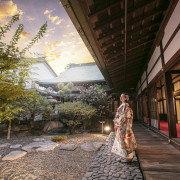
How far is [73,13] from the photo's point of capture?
2.51 metres

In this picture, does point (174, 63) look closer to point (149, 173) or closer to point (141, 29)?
point (141, 29)

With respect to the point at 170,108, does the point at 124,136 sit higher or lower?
lower

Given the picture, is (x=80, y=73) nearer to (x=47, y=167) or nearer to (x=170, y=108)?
(x=170, y=108)

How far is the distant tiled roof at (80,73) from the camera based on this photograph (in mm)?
17031

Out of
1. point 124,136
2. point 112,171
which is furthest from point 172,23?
point 112,171

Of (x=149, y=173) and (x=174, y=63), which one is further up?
(x=174, y=63)

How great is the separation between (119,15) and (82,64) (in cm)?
1933

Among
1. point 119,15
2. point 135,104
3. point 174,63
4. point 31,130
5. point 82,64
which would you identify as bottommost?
point 31,130

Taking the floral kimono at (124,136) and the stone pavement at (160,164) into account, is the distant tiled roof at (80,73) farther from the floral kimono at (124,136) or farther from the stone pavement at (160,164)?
the stone pavement at (160,164)

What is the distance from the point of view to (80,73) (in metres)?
19.5

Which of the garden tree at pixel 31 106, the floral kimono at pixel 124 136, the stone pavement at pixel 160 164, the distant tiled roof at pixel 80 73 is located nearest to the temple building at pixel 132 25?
the stone pavement at pixel 160 164

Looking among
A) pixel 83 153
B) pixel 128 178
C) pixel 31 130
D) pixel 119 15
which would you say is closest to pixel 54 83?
pixel 31 130

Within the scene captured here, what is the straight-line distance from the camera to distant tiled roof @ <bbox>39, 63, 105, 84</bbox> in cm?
1703

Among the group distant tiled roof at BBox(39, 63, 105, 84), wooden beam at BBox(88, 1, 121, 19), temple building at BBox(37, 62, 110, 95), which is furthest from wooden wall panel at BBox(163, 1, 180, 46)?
distant tiled roof at BBox(39, 63, 105, 84)
